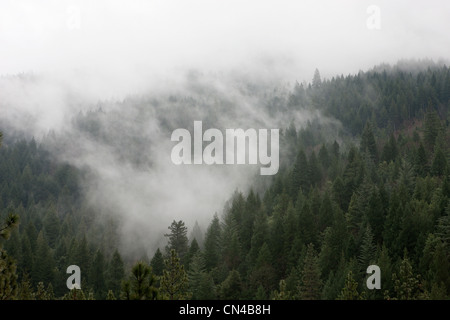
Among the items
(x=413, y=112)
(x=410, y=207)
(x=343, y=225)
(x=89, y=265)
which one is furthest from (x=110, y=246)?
(x=413, y=112)

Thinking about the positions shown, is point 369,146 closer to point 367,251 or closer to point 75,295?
point 367,251

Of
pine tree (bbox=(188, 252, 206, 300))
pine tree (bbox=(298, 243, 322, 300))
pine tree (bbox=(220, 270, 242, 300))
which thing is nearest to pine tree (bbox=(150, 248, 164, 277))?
pine tree (bbox=(188, 252, 206, 300))

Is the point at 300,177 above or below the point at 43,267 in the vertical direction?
above

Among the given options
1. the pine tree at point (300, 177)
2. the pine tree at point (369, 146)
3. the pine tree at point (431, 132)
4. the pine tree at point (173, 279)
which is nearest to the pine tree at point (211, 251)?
the pine tree at point (300, 177)

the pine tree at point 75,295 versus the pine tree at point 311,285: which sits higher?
the pine tree at point 75,295

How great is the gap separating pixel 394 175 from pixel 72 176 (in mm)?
139585

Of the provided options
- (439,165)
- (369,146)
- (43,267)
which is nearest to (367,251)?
(439,165)

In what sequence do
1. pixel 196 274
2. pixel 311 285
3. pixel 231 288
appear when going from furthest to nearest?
pixel 196 274 → pixel 231 288 → pixel 311 285

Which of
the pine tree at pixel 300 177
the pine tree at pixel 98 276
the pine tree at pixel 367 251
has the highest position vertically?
the pine tree at pixel 300 177

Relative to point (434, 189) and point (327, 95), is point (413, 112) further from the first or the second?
point (434, 189)

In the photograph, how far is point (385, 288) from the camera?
4003 centimetres
